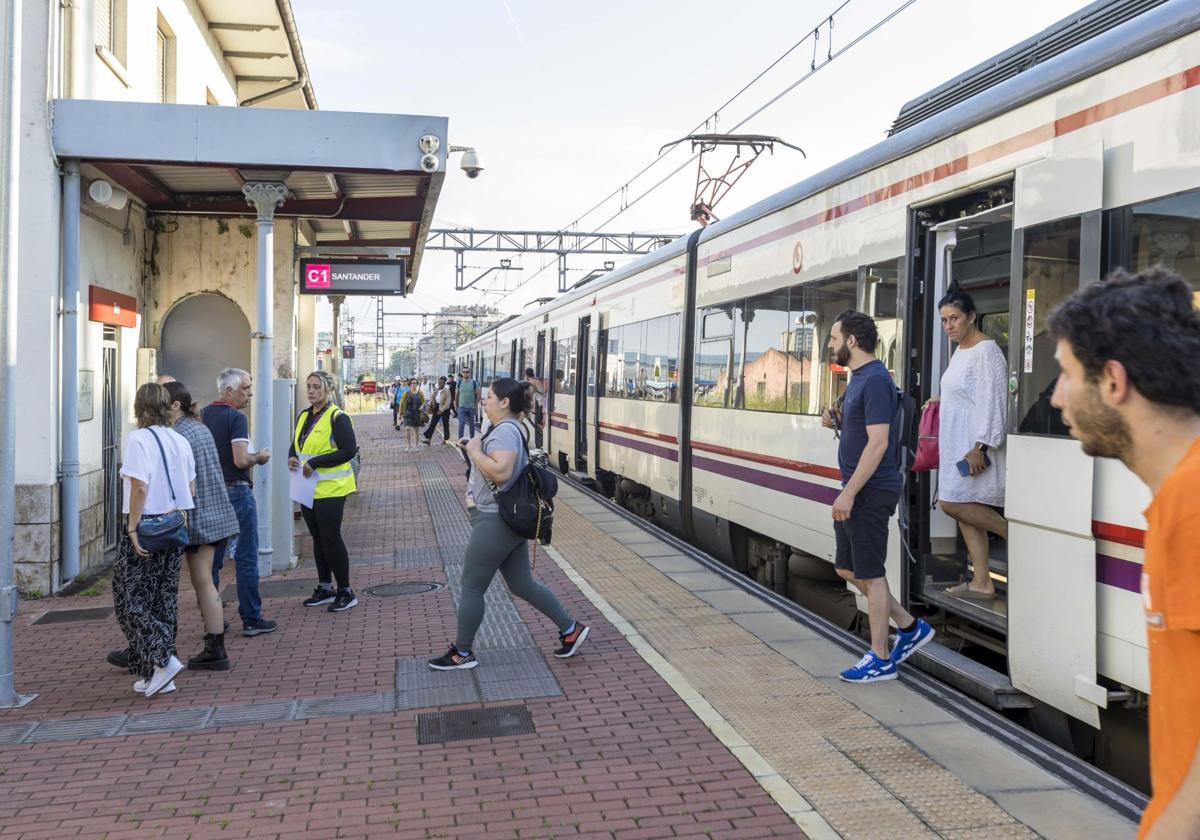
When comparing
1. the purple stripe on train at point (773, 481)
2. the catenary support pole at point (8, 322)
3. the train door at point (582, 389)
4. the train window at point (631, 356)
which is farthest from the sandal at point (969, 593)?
the train door at point (582, 389)

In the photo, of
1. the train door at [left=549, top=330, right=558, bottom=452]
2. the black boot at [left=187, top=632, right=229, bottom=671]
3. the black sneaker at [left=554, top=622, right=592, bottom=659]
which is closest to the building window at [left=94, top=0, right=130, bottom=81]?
the black boot at [left=187, top=632, right=229, bottom=671]

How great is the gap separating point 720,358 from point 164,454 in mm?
5135

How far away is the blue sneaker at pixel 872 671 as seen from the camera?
5.46 m

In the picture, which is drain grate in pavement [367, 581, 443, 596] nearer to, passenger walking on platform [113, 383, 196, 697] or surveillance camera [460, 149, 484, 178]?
passenger walking on platform [113, 383, 196, 697]

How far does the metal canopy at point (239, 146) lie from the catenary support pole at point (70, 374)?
1.20 ft

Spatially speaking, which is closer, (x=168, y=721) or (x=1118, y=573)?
(x=1118, y=573)

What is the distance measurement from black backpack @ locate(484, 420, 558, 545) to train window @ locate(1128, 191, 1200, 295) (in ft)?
10.3

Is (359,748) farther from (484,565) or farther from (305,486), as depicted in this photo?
(305,486)

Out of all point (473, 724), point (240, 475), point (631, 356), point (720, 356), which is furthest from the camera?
point (631, 356)

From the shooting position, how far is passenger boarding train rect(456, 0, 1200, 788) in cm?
412

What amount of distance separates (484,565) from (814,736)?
2.10 meters

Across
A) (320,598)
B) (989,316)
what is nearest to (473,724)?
(320,598)

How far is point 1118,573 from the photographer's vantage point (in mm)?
4129

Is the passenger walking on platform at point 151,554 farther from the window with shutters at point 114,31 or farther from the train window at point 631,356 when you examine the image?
the train window at point 631,356
